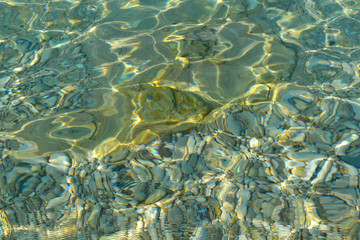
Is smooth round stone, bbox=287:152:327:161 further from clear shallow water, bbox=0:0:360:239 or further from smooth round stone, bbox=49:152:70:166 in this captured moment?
smooth round stone, bbox=49:152:70:166

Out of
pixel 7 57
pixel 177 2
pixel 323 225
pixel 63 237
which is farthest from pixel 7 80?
pixel 323 225

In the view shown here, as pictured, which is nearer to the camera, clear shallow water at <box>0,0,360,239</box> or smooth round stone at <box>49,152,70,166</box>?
clear shallow water at <box>0,0,360,239</box>

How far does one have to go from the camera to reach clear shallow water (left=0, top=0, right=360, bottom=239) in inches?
90.7

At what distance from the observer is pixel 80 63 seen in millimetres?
3658

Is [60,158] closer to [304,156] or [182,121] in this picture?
[182,121]

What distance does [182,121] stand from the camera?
295 centimetres

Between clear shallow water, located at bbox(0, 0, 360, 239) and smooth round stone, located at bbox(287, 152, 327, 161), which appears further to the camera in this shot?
smooth round stone, located at bbox(287, 152, 327, 161)

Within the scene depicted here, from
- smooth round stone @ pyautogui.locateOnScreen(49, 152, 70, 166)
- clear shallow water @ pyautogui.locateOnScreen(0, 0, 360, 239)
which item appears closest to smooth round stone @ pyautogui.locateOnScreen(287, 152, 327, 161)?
clear shallow water @ pyautogui.locateOnScreen(0, 0, 360, 239)

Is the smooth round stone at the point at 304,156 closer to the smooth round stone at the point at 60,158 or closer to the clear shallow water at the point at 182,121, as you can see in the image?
the clear shallow water at the point at 182,121

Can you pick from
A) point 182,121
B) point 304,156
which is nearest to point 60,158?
point 182,121

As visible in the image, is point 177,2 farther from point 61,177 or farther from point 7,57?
point 61,177

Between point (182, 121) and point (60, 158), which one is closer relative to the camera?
point (60, 158)

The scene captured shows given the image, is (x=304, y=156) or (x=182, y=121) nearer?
(x=304, y=156)

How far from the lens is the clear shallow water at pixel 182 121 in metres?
2.30
